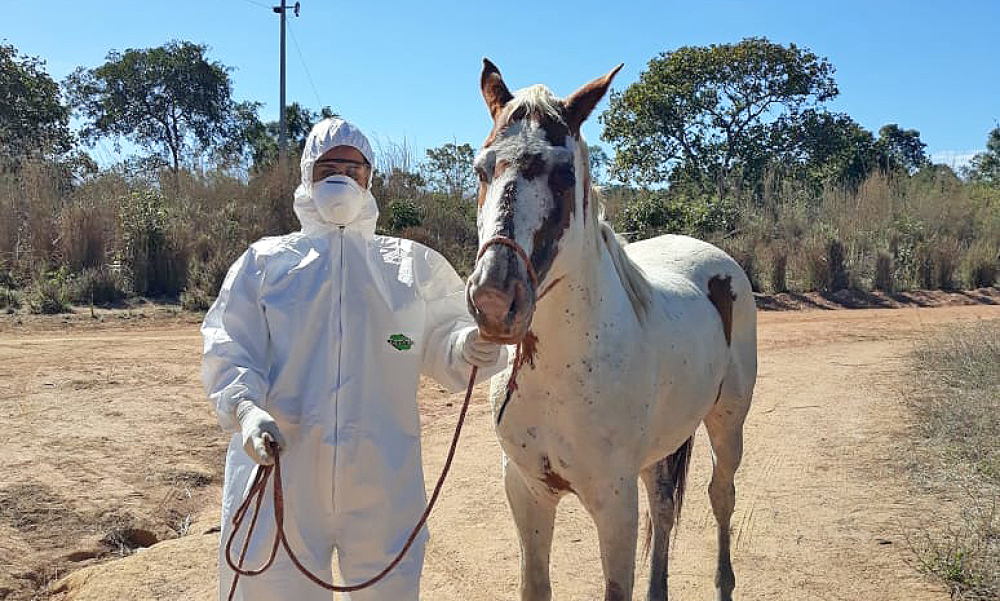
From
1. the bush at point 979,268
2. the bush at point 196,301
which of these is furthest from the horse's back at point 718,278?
the bush at point 979,268

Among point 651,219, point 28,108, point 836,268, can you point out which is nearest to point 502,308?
point 651,219

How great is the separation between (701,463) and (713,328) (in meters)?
2.72

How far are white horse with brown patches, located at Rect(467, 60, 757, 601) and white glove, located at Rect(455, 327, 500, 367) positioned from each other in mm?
162

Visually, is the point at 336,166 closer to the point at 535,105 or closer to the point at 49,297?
the point at 535,105

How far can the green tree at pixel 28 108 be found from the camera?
1930 cm

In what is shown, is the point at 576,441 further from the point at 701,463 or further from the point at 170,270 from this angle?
the point at 170,270

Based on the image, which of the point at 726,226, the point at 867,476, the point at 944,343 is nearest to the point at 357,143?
the point at 867,476

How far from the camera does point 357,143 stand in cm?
244

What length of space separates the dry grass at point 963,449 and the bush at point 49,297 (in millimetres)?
10004

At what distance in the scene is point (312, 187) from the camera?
2.42 metres

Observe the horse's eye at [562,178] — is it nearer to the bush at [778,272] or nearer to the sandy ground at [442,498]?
the sandy ground at [442,498]

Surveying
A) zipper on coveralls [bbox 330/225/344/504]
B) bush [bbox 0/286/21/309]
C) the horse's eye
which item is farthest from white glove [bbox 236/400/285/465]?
bush [bbox 0/286/21/309]

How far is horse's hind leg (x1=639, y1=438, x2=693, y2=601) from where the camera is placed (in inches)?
146

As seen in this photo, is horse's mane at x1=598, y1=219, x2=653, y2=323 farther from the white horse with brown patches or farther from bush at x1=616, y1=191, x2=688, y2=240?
bush at x1=616, y1=191, x2=688, y2=240
